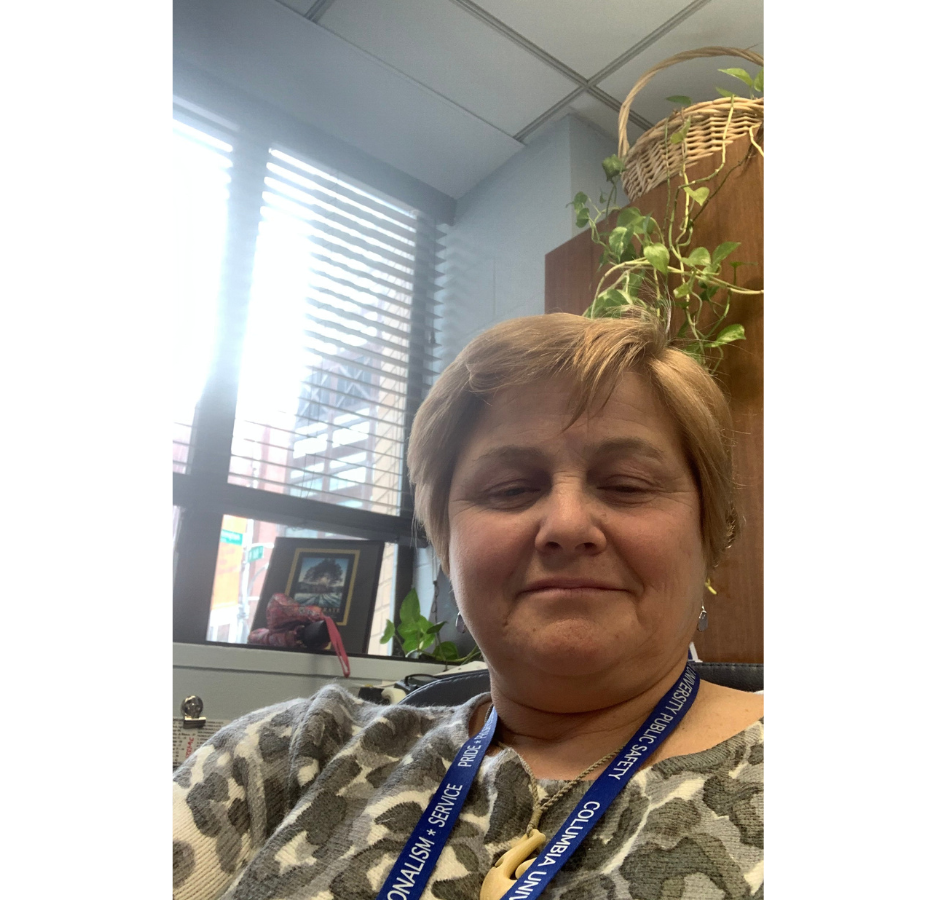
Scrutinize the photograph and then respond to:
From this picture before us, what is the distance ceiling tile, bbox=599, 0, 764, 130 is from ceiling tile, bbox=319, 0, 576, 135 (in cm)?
20

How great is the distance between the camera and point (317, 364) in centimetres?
263

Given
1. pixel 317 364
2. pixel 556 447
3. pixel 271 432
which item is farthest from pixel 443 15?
pixel 556 447

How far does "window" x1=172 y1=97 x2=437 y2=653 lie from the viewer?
2340 millimetres

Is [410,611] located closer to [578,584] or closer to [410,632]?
[410,632]

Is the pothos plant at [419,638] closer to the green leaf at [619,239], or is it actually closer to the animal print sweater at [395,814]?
the green leaf at [619,239]

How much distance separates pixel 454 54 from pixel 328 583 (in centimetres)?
155

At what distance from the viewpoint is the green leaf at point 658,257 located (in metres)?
1.61

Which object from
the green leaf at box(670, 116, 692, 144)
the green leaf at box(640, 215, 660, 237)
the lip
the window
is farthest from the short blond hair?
the window

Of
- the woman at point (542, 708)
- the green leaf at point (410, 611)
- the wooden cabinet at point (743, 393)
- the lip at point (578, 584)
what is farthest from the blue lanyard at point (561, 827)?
the green leaf at point (410, 611)

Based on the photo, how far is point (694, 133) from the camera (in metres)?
1.72
